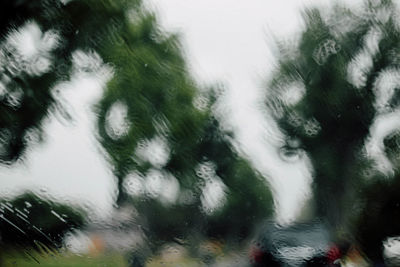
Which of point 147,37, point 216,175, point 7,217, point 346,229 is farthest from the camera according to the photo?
point 147,37

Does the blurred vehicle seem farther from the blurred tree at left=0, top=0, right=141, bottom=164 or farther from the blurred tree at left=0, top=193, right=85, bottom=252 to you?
the blurred tree at left=0, top=0, right=141, bottom=164

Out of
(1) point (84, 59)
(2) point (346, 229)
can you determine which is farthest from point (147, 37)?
(2) point (346, 229)

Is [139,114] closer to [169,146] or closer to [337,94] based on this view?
[169,146]

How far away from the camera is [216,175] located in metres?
1.96

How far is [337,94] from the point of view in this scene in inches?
85.8

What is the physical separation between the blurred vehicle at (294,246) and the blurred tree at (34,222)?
0.78 m

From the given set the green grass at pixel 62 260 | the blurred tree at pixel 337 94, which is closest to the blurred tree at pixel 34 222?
the green grass at pixel 62 260

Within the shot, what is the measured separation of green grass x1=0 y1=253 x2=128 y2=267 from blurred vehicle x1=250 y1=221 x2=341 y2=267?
0.59 metres

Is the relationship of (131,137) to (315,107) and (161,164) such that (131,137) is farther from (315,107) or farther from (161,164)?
Answer: (315,107)

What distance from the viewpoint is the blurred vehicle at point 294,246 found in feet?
5.47

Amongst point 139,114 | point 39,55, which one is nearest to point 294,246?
point 139,114

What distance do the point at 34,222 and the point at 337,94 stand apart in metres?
1.63

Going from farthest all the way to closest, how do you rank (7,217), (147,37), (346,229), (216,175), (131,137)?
(147,37) < (131,137) < (216,175) < (346,229) < (7,217)

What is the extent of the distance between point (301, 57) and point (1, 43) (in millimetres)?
1591
